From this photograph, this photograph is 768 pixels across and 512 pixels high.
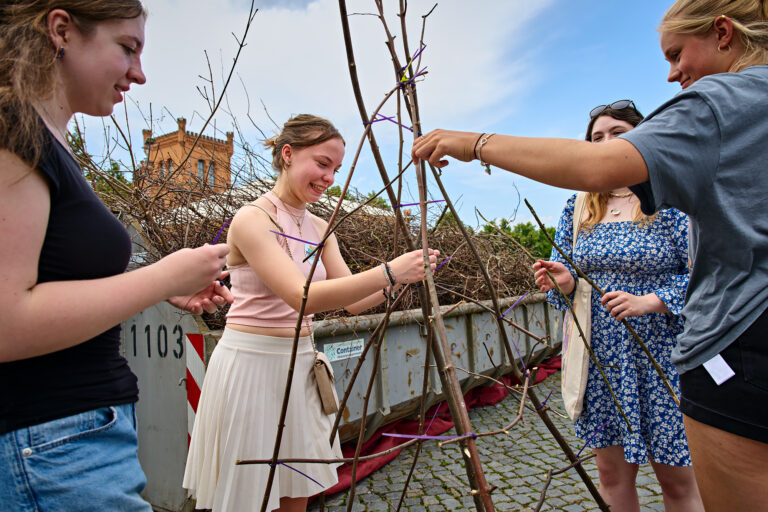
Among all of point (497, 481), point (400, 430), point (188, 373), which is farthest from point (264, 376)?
point (400, 430)

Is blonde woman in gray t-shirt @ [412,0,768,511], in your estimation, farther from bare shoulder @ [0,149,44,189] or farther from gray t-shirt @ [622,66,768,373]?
bare shoulder @ [0,149,44,189]

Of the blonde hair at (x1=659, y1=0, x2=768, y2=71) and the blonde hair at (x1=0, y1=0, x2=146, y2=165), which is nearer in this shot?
Result: the blonde hair at (x1=0, y1=0, x2=146, y2=165)

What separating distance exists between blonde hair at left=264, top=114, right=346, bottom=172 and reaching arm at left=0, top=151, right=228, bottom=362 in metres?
1.12

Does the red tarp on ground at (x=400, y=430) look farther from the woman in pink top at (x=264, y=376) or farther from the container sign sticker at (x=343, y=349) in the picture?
the woman in pink top at (x=264, y=376)

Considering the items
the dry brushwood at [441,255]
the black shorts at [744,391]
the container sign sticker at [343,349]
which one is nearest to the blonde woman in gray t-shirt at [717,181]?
the black shorts at [744,391]

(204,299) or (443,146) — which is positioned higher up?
(443,146)

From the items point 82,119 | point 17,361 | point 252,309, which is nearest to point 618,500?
point 252,309

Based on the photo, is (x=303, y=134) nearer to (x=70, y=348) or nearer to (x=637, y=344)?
(x=70, y=348)

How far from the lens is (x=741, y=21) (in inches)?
44.1

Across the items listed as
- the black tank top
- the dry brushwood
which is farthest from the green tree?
the black tank top

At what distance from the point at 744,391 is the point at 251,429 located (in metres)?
1.49

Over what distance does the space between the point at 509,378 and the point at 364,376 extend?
3102 millimetres

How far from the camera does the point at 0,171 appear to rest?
31.4 inches

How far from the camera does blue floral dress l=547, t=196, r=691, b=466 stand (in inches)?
74.8
